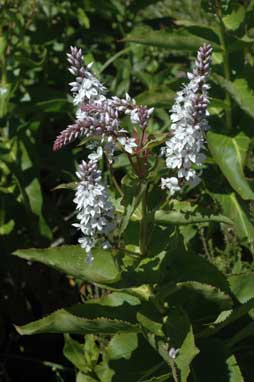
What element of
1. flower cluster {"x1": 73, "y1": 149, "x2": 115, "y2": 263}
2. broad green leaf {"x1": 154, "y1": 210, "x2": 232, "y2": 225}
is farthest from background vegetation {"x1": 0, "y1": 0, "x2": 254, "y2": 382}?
flower cluster {"x1": 73, "y1": 149, "x2": 115, "y2": 263}

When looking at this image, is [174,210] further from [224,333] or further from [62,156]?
[62,156]

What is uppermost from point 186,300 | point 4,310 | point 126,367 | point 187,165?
point 187,165

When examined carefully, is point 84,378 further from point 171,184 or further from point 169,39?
point 169,39

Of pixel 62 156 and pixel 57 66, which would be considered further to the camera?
pixel 57 66

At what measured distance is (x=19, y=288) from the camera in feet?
12.8

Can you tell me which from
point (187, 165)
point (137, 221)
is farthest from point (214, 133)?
point (187, 165)

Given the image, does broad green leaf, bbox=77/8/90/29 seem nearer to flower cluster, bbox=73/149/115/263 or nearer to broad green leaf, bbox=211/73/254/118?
broad green leaf, bbox=211/73/254/118

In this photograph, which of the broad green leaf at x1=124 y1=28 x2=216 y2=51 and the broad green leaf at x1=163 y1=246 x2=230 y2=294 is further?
the broad green leaf at x1=124 y1=28 x2=216 y2=51

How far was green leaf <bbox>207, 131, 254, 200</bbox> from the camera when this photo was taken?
9.66 feet

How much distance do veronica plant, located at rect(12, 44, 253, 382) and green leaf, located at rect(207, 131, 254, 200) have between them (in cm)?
43

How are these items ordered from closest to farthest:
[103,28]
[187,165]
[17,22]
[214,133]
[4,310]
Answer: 1. [187,165]
2. [214,133]
3. [17,22]
4. [4,310]
5. [103,28]

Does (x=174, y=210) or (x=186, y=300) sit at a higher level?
(x=174, y=210)

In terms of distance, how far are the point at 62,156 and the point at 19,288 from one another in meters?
0.70

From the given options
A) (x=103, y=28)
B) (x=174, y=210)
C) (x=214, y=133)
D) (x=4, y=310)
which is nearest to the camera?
(x=174, y=210)
